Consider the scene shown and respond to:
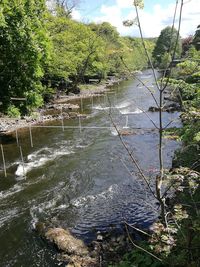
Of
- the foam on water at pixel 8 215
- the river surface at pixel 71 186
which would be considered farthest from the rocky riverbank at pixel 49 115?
the foam on water at pixel 8 215

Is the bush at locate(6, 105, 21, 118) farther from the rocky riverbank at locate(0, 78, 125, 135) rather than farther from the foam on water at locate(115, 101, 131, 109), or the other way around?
the foam on water at locate(115, 101, 131, 109)

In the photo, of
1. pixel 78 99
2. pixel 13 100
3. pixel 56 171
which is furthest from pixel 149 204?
pixel 78 99

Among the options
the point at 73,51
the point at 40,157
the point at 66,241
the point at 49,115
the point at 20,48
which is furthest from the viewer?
the point at 73,51

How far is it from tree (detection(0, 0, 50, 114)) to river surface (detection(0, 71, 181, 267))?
327 centimetres

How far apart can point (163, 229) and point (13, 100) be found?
1535cm

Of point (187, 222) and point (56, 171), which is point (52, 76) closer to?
point (56, 171)

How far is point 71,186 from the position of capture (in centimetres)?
1379

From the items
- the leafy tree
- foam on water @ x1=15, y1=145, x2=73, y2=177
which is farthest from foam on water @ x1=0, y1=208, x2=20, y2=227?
the leafy tree

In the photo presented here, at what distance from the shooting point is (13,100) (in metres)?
19.9

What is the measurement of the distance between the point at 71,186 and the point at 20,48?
8.51 metres

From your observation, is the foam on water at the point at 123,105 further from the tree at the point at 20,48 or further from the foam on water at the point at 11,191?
the foam on water at the point at 11,191

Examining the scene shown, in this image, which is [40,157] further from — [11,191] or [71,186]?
[71,186]

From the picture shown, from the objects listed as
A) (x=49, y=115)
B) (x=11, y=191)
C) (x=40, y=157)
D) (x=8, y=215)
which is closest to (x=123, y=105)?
(x=49, y=115)

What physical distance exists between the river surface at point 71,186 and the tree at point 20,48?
3.27m
